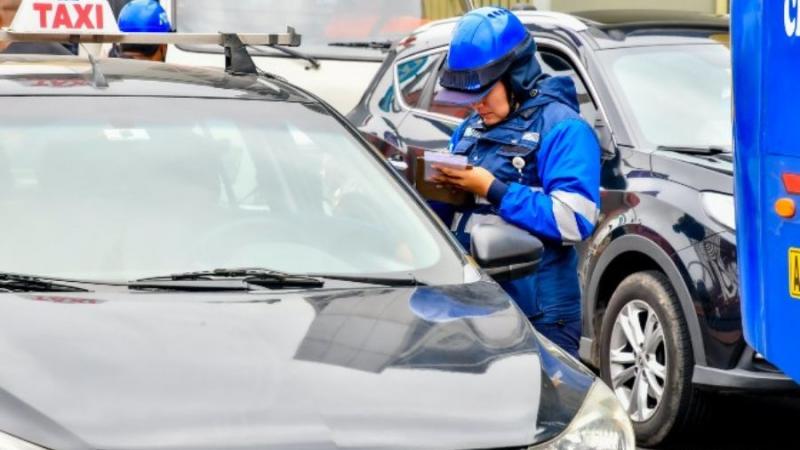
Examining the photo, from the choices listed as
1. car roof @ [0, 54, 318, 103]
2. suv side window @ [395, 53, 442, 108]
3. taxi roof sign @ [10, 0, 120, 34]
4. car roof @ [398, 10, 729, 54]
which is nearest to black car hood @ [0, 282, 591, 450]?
car roof @ [0, 54, 318, 103]

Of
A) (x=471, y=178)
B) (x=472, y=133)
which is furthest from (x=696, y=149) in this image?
(x=471, y=178)

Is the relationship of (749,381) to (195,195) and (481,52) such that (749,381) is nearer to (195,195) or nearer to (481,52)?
(481,52)

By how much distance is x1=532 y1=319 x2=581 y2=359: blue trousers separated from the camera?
5609 mm

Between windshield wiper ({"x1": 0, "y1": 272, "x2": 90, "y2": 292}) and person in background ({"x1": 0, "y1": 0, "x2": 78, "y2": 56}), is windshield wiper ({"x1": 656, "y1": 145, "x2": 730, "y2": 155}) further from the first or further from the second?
windshield wiper ({"x1": 0, "y1": 272, "x2": 90, "y2": 292})

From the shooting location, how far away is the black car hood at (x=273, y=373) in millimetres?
3684

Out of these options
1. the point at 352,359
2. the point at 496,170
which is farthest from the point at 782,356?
the point at 352,359

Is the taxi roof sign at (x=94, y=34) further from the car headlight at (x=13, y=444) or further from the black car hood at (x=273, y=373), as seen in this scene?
the car headlight at (x=13, y=444)

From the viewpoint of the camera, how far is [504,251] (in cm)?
492

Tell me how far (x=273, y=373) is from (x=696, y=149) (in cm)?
400

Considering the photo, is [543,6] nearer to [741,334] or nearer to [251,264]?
[741,334]

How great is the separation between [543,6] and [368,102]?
985 centimetres

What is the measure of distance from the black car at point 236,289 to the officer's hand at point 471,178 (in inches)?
13.1

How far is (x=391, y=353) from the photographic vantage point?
13.5ft

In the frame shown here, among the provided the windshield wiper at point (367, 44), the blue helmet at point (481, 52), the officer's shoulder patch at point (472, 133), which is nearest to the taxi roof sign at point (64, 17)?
the blue helmet at point (481, 52)
